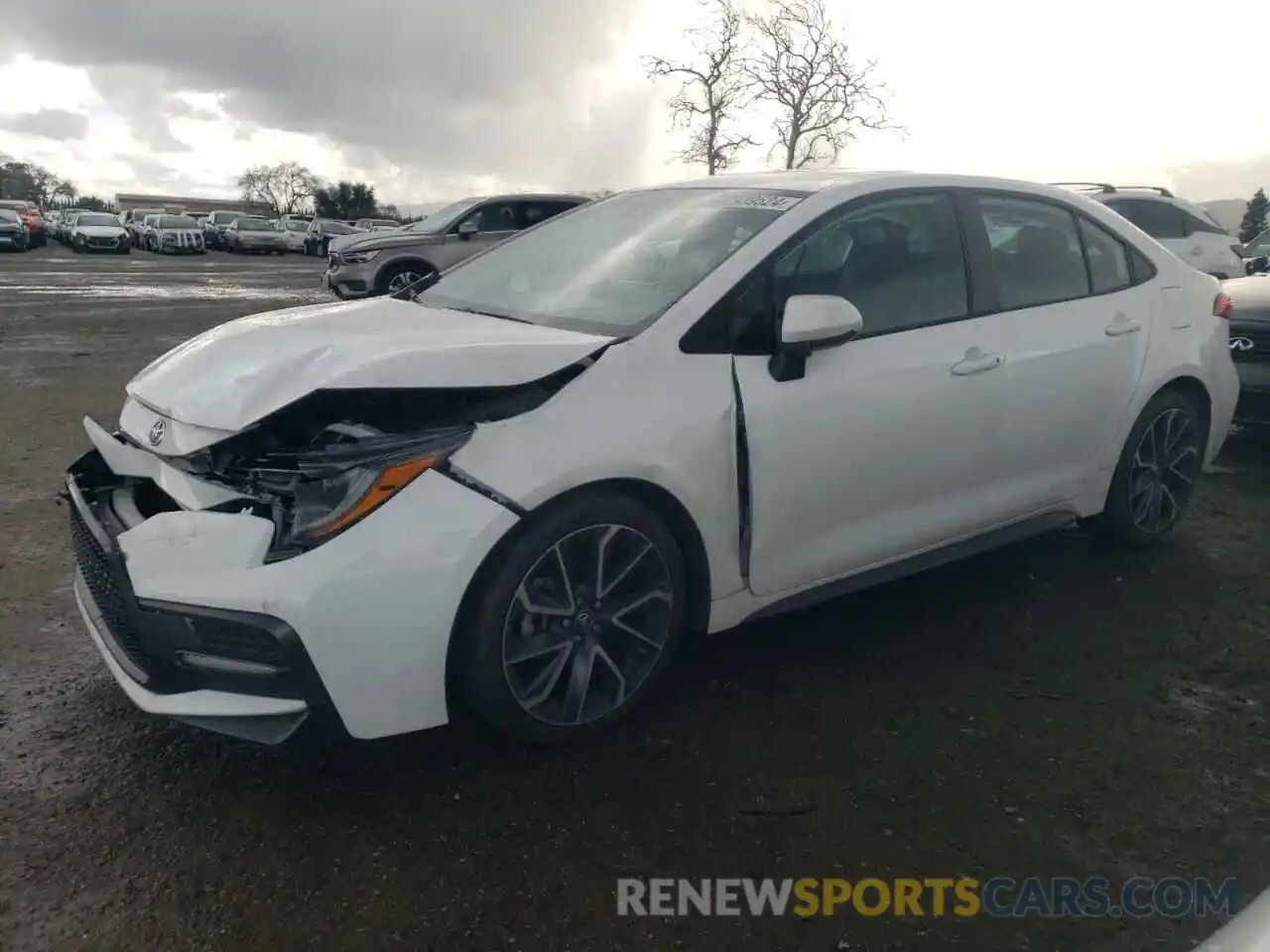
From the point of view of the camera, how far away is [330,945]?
2.11 meters

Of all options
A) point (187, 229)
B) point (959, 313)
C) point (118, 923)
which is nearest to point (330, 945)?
point (118, 923)

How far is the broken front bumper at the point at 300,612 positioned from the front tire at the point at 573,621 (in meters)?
0.10

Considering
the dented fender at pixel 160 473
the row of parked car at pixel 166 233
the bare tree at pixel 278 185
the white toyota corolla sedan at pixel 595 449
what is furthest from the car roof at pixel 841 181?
the bare tree at pixel 278 185

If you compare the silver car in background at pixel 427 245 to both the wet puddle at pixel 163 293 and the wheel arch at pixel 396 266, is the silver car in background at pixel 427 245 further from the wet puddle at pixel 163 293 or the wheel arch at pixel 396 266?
the wet puddle at pixel 163 293

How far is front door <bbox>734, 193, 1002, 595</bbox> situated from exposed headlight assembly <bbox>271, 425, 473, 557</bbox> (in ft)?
3.16

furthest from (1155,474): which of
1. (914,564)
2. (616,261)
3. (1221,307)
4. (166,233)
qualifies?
(166,233)

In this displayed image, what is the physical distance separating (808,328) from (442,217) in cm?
1284

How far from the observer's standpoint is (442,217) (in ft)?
48.9

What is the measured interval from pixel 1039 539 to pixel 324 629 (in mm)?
3555

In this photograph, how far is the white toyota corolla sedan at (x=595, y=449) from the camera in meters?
2.47

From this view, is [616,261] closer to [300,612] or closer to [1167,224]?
[300,612]

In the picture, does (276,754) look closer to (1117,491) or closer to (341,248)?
(1117,491)

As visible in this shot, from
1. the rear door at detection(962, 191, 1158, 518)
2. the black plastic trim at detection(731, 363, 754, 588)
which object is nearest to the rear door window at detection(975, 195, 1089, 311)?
the rear door at detection(962, 191, 1158, 518)

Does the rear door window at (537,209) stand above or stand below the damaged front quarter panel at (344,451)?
above
